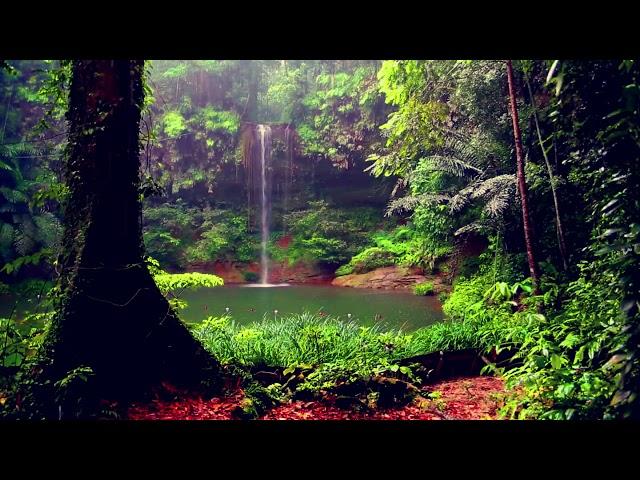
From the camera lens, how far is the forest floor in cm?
251

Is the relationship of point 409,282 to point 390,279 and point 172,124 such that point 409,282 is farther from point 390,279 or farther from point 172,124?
point 172,124

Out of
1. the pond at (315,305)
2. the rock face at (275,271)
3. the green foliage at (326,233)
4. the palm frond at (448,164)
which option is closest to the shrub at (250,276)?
the rock face at (275,271)

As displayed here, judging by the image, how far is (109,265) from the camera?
2.58m

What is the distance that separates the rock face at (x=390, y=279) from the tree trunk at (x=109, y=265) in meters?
6.78

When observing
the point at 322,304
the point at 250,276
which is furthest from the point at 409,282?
the point at 250,276

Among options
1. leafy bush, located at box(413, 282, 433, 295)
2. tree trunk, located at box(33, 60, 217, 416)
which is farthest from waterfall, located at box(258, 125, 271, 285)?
tree trunk, located at box(33, 60, 217, 416)

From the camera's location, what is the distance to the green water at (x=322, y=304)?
260 inches

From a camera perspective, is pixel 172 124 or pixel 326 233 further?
pixel 172 124

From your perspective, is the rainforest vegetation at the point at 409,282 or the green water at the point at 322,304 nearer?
the rainforest vegetation at the point at 409,282

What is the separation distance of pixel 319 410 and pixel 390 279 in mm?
7659

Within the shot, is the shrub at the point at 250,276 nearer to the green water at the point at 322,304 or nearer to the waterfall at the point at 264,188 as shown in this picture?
the waterfall at the point at 264,188

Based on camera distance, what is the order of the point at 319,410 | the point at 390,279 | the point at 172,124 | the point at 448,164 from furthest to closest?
the point at 172,124 < the point at 390,279 < the point at 448,164 < the point at 319,410

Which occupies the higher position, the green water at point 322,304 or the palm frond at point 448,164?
the palm frond at point 448,164

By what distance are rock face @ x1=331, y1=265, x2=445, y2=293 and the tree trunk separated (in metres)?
6.78
